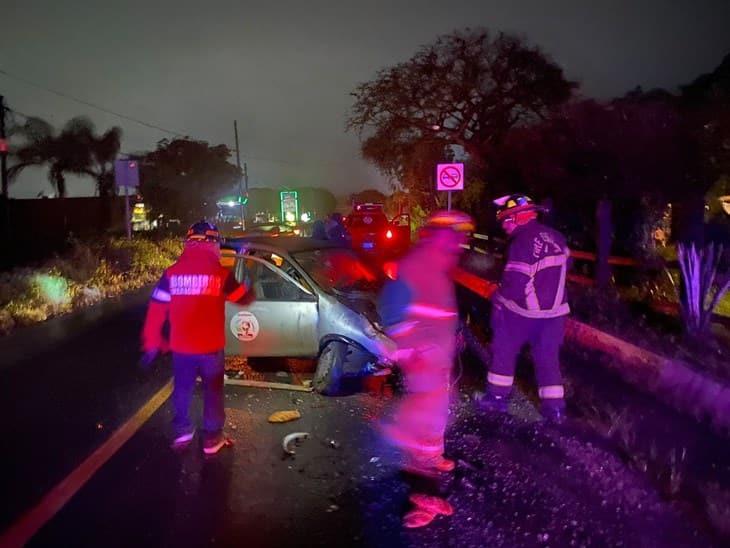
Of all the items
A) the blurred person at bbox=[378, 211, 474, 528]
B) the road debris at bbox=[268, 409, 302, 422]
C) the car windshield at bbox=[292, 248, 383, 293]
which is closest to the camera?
the blurred person at bbox=[378, 211, 474, 528]

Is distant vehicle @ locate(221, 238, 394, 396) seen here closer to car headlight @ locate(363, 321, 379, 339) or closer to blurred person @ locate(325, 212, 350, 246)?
car headlight @ locate(363, 321, 379, 339)

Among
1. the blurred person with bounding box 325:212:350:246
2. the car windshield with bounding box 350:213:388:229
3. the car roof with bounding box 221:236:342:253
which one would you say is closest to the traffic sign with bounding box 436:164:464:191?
the blurred person with bounding box 325:212:350:246

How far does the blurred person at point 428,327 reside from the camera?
4453 millimetres

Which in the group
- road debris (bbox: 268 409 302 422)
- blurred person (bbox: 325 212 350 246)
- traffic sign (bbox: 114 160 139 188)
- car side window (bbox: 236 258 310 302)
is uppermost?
traffic sign (bbox: 114 160 139 188)

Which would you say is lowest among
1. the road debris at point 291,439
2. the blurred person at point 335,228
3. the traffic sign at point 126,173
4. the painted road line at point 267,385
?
the road debris at point 291,439

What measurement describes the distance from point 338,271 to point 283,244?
659mm

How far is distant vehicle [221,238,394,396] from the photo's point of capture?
643cm

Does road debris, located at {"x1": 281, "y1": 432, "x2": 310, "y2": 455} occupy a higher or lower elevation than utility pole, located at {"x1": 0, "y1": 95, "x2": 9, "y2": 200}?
lower

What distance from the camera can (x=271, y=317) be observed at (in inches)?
265

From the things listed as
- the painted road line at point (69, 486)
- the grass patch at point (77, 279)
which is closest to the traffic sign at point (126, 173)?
the grass patch at point (77, 279)

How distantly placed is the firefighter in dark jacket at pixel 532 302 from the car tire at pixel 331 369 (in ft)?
5.32

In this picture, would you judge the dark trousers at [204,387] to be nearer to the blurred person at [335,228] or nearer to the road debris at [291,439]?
the road debris at [291,439]

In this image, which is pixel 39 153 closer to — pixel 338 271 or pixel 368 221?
pixel 368 221

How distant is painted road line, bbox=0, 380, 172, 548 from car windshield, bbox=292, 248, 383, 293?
79.0 inches
